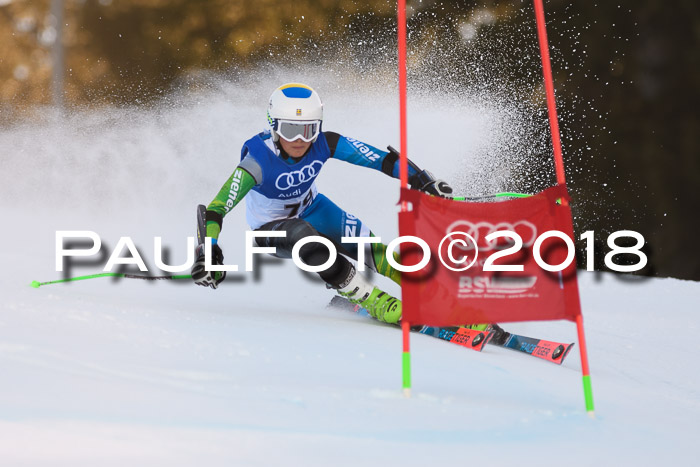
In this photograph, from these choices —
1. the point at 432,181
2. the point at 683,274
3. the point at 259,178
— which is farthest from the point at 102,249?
the point at 683,274

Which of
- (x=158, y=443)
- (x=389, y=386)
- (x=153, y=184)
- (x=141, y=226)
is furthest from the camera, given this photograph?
(x=153, y=184)

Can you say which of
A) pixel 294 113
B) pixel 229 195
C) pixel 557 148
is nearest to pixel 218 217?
pixel 229 195

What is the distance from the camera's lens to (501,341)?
4.50 meters

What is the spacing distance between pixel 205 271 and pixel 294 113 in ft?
3.12

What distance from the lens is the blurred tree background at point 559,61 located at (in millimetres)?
9305

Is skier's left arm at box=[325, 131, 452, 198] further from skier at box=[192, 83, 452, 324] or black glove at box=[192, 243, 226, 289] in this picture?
black glove at box=[192, 243, 226, 289]

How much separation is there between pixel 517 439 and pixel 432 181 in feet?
6.48

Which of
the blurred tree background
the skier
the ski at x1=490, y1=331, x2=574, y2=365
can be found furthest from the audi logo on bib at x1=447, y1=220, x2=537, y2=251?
the blurred tree background

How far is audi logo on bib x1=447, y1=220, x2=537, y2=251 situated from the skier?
3.87 ft

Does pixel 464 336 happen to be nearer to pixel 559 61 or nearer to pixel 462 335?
pixel 462 335

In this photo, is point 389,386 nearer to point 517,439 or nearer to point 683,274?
point 517,439

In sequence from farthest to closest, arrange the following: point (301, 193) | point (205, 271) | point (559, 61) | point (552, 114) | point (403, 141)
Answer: point (559, 61), point (301, 193), point (205, 271), point (552, 114), point (403, 141)

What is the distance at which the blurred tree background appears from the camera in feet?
30.5

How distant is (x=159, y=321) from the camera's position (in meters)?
3.96
